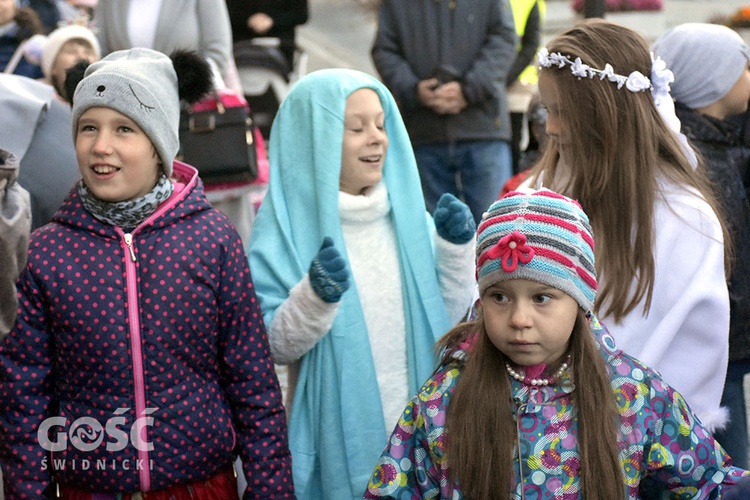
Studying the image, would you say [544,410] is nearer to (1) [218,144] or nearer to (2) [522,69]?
(1) [218,144]

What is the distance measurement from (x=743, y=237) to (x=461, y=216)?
1.24 meters

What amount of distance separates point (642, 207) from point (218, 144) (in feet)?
7.50

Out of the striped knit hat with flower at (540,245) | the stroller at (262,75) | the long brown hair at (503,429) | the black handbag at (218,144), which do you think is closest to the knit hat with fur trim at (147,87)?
the striped knit hat with flower at (540,245)

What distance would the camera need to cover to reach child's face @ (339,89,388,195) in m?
3.96

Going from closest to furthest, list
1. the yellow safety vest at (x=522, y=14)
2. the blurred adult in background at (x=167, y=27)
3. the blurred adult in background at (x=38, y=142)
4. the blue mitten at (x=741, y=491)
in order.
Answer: the blue mitten at (x=741, y=491) → the blurred adult in background at (x=38, y=142) → the blurred adult in background at (x=167, y=27) → the yellow safety vest at (x=522, y=14)

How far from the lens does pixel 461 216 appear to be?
3.82 metres

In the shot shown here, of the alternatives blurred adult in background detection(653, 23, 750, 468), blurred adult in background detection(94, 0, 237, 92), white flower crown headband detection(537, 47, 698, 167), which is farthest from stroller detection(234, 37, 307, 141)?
white flower crown headband detection(537, 47, 698, 167)

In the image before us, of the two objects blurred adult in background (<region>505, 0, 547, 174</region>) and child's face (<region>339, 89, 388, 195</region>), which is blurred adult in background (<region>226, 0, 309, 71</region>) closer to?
blurred adult in background (<region>505, 0, 547, 174</region>)

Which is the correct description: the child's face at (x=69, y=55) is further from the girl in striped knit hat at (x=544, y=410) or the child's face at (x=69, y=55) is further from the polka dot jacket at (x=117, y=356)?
the girl in striped knit hat at (x=544, y=410)

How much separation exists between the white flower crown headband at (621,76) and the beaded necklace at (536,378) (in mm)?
1005

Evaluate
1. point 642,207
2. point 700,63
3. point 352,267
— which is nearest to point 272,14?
point 700,63

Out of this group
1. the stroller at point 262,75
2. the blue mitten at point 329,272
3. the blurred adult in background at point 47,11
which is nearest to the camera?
the blue mitten at point 329,272

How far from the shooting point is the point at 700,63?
453cm

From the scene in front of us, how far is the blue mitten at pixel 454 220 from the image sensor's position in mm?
3830
